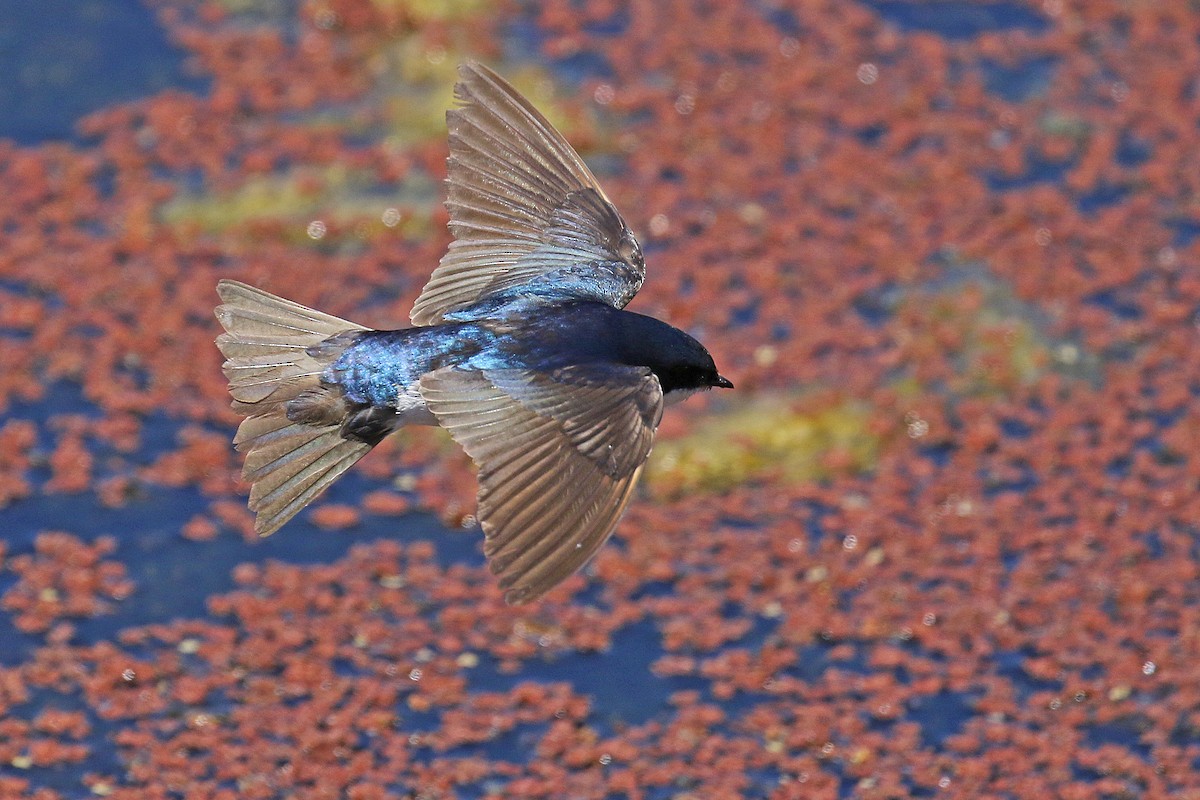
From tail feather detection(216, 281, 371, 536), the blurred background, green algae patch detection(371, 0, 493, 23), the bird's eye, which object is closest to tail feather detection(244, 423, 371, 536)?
tail feather detection(216, 281, 371, 536)

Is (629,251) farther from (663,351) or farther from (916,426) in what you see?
(916,426)

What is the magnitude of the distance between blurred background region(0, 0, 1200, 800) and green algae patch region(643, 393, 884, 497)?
13mm

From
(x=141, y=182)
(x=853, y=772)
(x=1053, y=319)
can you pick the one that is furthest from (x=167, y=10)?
(x=853, y=772)

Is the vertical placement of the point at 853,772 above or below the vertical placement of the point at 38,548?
below

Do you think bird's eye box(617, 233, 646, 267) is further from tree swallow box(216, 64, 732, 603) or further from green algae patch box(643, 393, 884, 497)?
green algae patch box(643, 393, 884, 497)

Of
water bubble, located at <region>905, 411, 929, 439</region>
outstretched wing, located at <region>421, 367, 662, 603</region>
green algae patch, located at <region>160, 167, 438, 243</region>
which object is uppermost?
green algae patch, located at <region>160, 167, 438, 243</region>

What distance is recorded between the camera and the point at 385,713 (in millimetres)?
5914

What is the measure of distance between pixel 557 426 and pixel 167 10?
4.97m

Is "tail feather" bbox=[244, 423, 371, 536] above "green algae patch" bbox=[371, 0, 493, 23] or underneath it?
underneath

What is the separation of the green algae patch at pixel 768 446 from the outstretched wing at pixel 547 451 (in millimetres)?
2233

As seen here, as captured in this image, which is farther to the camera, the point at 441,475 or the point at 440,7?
the point at 440,7

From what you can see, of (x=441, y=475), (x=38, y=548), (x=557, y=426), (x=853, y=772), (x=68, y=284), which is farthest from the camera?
(x=68, y=284)

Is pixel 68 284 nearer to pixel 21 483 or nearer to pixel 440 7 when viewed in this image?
pixel 21 483

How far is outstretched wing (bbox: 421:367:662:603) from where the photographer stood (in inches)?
162
